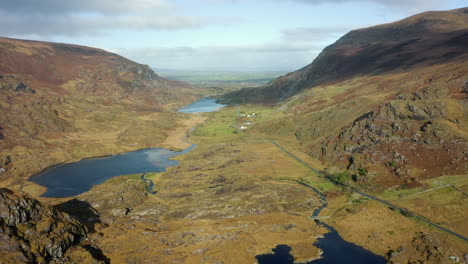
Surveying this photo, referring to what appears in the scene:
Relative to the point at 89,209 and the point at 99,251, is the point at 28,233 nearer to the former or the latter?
the point at 99,251

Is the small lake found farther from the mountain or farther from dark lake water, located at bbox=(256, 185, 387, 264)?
dark lake water, located at bbox=(256, 185, 387, 264)

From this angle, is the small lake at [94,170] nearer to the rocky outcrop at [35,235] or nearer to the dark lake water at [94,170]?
the dark lake water at [94,170]

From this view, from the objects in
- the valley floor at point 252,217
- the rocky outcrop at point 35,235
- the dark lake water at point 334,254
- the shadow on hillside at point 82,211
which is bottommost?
the dark lake water at point 334,254

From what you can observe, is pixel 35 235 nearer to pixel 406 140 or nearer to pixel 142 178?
pixel 142 178

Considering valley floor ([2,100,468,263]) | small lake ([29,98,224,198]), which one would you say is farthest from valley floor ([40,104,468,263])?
small lake ([29,98,224,198])

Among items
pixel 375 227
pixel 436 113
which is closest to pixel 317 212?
pixel 375 227

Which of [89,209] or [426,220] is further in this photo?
[89,209]

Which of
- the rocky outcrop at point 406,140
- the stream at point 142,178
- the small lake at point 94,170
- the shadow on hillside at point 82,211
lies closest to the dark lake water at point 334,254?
the stream at point 142,178

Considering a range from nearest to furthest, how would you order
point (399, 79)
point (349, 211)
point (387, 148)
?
point (349, 211) < point (387, 148) < point (399, 79)
